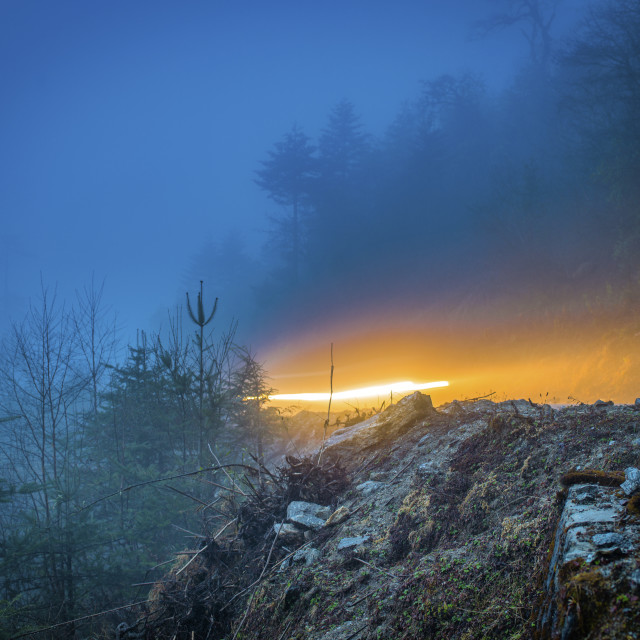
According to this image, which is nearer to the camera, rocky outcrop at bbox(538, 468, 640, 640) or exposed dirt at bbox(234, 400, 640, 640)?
rocky outcrop at bbox(538, 468, 640, 640)

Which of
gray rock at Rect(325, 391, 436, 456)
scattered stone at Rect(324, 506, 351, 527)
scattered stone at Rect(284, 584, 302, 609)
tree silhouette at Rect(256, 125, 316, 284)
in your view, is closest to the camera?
scattered stone at Rect(284, 584, 302, 609)

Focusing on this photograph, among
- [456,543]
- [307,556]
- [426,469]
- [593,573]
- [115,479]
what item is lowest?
[115,479]

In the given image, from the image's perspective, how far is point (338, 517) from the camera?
3.89 meters

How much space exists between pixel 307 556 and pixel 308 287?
122 ft

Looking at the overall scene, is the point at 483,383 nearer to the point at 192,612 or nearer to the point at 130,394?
the point at 130,394

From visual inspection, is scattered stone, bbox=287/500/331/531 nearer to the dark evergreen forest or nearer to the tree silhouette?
the dark evergreen forest

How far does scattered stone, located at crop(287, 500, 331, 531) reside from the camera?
3969 mm

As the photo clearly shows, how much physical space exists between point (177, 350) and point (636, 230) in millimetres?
16637

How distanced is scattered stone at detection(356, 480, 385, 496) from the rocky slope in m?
0.02

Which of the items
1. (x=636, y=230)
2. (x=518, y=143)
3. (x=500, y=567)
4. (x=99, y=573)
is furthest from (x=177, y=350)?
(x=518, y=143)

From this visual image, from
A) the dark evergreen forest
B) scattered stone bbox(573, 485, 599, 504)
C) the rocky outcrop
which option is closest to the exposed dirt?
the rocky outcrop

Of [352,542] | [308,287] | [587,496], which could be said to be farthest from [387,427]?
[308,287]

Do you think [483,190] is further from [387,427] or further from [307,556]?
[307,556]

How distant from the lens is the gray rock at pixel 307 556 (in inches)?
135
